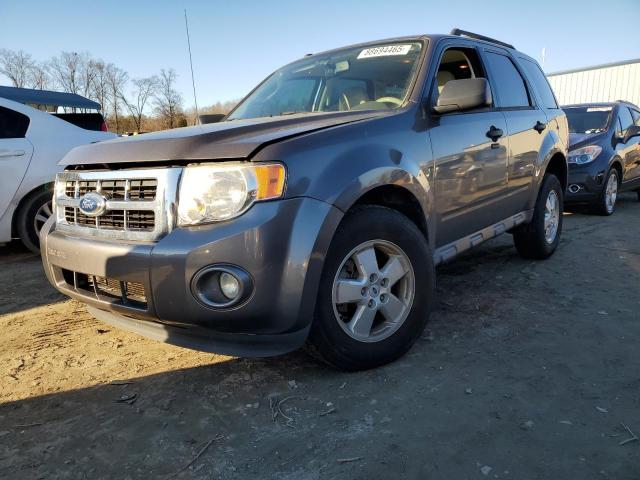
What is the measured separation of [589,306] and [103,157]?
3.16 metres

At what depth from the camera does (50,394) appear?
7.59 ft

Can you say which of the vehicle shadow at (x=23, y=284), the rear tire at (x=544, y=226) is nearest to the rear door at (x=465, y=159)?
the rear tire at (x=544, y=226)

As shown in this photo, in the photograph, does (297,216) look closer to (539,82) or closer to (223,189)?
(223,189)

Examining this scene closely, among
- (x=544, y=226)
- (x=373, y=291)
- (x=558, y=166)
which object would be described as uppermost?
(x=558, y=166)

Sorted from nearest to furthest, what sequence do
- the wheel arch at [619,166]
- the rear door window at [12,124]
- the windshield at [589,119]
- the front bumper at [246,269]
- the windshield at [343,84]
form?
1. the front bumper at [246,269]
2. the windshield at [343,84]
3. the rear door window at [12,124]
4. the wheel arch at [619,166]
5. the windshield at [589,119]

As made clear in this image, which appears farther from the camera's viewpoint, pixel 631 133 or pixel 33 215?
pixel 631 133

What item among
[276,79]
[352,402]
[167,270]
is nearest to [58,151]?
[276,79]

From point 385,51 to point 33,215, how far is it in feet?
12.3

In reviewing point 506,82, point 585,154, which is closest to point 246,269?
point 506,82

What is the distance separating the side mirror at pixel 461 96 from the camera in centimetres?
273

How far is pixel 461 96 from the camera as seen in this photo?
8.95 ft

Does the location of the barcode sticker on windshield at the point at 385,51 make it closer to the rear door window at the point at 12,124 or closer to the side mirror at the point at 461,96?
the side mirror at the point at 461,96

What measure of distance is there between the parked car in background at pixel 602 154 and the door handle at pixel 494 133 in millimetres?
4098

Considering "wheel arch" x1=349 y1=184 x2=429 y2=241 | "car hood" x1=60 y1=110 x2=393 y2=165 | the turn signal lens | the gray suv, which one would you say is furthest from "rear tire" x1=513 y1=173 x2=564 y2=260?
the turn signal lens
